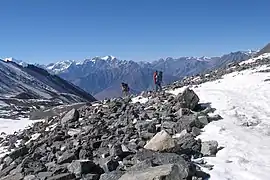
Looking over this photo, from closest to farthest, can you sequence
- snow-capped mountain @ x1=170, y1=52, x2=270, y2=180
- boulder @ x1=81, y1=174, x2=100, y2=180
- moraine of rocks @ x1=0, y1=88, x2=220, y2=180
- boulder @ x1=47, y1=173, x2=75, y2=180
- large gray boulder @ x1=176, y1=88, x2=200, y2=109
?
moraine of rocks @ x1=0, y1=88, x2=220, y2=180, snow-capped mountain @ x1=170, y1=52, x2=270, y2=180, boulder @ x1=81, y1=174, x2=100, y2=180, boulder @ x1=47, y1=173, x2=75, y2=180, large gray boulder @ x1=176, y1=88, x2=200, y2=109

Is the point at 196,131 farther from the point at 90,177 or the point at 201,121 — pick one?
the point at 90,177

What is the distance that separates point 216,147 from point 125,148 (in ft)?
12.1

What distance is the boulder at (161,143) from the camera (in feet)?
48.6

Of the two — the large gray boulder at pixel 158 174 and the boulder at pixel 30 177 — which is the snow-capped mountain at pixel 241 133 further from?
the boulder at pixel 30 177

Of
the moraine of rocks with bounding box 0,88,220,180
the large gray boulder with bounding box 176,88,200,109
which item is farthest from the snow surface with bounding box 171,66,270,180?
the large gray boulder with bounding box 176,88,200,109

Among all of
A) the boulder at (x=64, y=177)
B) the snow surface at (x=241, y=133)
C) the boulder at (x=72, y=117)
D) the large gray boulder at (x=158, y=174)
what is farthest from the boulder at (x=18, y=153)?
the large gray boulder at (x=158, y=174)

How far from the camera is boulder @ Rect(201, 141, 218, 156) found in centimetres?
1476

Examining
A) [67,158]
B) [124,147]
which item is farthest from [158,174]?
[67,158]

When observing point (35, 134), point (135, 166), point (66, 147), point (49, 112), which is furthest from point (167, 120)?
point (49, 112)

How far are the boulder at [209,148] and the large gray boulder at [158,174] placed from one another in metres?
3.40

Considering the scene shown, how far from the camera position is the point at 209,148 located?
14.9 metres

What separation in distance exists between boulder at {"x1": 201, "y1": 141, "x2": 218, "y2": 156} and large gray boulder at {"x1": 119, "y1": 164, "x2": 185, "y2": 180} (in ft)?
11.1

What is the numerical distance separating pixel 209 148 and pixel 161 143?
6.13ft

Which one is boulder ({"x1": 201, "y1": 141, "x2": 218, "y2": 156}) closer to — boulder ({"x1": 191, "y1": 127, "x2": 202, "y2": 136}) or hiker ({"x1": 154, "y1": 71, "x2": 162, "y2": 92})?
boulder ({"x1": 191, "y1": 127, "x2": 202, "y2": 136})
